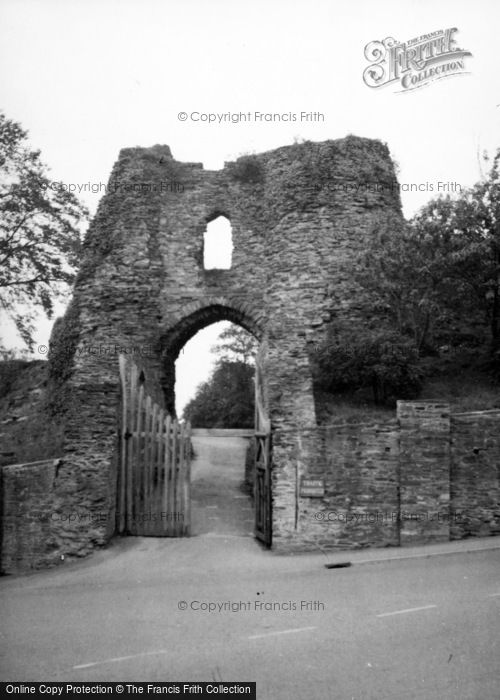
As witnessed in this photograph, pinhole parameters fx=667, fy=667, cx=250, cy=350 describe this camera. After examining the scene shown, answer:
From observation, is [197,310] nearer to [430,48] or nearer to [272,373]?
[272,373]

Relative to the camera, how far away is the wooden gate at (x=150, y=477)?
13.2m

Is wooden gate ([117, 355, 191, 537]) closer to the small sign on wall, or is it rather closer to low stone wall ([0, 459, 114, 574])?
low stone wall ([0, 459, 114, 574])

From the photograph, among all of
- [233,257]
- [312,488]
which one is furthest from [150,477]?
[233,257]

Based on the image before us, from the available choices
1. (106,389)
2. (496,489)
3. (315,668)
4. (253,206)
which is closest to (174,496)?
(106,389)

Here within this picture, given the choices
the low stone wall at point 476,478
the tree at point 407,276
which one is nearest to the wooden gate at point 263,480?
the low stone wall at point 476,478

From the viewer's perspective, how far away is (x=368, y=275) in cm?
1577

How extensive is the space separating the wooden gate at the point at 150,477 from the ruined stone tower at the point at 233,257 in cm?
297

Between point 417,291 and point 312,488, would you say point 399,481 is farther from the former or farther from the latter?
point 417,291

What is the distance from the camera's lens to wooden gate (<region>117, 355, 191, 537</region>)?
1322 cm

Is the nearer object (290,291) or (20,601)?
(20,601)

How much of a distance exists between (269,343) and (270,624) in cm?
914

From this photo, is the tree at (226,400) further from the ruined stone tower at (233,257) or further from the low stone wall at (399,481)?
the low stone wall at (399,481)

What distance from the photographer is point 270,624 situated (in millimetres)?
8297

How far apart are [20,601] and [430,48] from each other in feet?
38.1
